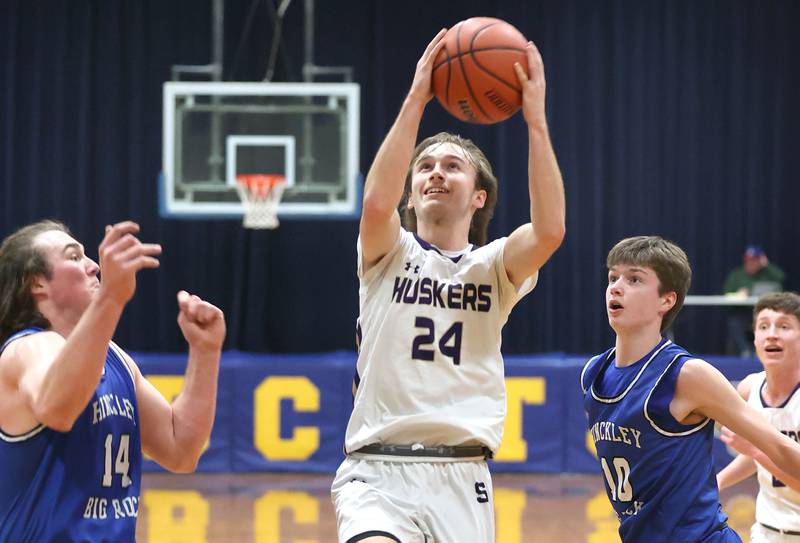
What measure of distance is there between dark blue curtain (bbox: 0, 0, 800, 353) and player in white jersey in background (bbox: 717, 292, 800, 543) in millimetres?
10540

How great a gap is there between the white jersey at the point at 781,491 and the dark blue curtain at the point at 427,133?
10568 mm

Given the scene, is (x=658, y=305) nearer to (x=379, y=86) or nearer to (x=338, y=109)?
(x=338, y=109)

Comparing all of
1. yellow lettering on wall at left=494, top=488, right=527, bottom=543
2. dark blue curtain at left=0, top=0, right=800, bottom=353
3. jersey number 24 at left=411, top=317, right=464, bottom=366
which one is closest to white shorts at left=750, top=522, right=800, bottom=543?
jersey number 24 at left=411, top=317, right=464, bottom=366

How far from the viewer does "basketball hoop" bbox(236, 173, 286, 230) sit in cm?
1132

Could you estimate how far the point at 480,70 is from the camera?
3527 mm

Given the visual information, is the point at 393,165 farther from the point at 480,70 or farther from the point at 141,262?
the point at 141,262

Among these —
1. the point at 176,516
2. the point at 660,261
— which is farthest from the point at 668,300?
the point at 176,516

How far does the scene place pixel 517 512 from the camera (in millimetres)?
8469

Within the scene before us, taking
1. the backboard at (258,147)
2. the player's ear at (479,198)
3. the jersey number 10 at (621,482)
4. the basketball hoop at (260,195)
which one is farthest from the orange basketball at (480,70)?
the basketball hoop at (260,195)

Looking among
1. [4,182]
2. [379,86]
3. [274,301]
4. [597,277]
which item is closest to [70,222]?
[4,182]

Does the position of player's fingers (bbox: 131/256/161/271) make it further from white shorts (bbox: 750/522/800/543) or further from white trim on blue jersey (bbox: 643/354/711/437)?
white shorts (bbox: 750/522/800/543)

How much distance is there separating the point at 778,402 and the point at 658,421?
1.44 metres

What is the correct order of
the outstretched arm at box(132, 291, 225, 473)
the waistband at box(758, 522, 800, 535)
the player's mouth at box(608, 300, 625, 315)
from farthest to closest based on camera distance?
the waistband at box(758, 522, 800, 535) → the player's mouth at box(608, 300, 625, 315) → the outstretched arm at box(132, 291, 225, 473)

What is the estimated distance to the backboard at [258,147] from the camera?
11.3 metres
